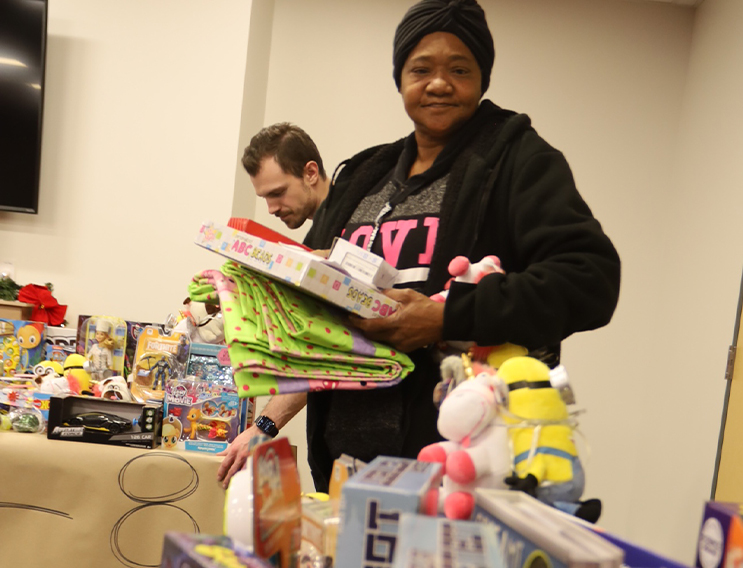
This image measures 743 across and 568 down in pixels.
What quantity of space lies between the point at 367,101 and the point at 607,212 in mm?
1278

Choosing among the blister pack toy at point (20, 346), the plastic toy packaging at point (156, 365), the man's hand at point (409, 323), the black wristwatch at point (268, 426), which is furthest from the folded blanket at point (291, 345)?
the blister pack toy at point (20, 346)

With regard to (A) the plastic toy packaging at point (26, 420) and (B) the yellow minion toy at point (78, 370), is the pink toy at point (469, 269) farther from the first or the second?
(B) the yellow minion toy at point (78, 370)

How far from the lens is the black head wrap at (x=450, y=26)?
84cm

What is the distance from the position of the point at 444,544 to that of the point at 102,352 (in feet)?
5.60

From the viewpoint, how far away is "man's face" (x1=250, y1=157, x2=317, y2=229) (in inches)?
79.7

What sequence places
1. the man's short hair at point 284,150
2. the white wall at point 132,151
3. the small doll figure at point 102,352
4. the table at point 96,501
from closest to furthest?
the table at point 96,501, the small doll figure at point 102,352, the man's short hair at point 284,150, the white wall at point 132,151

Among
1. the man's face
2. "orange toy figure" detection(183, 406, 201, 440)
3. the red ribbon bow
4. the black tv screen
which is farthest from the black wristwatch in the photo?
the black tv screen

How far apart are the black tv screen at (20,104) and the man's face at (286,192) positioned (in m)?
1.23

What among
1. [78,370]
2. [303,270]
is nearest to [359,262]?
[303,270]

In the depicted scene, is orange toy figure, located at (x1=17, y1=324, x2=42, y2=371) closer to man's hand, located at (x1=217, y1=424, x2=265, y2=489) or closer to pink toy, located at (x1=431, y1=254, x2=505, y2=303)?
man's hand, located at (x1=217, y1=424, x2=265, y2=489)

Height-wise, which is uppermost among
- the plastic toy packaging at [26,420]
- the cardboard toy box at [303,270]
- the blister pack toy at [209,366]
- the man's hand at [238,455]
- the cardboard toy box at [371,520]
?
the cardboard toy box at [303,270]

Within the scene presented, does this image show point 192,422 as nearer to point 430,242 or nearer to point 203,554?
point 430,242

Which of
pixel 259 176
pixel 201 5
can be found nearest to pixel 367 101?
pixel 201 5

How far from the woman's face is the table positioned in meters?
0.90
